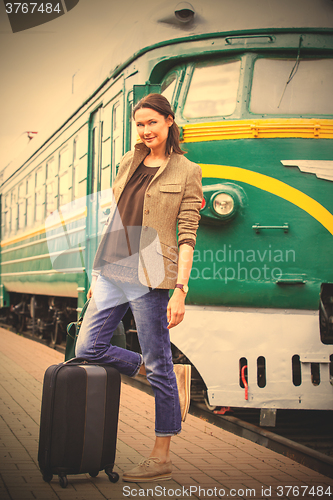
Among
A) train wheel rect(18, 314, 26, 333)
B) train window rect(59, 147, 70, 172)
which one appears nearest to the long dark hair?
train window rect(59, 147, 70, 172)

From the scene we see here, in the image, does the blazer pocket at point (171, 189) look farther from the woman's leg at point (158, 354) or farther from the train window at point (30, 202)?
the train window at point (30, 202)

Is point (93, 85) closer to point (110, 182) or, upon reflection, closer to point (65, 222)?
A: point (110, 182)

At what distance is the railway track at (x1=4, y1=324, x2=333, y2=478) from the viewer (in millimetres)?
3516

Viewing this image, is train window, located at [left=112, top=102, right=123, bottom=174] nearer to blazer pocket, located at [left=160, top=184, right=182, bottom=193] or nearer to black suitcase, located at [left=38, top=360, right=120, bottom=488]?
blazer pocket, located at [left=160, top=184, right=182, bottom=193]

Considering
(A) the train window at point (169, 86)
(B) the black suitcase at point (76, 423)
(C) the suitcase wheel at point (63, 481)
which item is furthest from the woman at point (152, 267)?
(A) the train window at point (169, 86)

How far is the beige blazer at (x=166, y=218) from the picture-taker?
2.88 m

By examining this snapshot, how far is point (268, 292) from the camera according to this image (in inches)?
173

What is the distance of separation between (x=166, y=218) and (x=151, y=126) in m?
0.48

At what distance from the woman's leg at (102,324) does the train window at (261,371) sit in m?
1.54

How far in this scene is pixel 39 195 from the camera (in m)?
9.92

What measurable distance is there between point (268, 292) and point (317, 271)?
0.40 meters

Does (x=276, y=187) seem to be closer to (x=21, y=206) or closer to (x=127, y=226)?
(x=127, y=226)

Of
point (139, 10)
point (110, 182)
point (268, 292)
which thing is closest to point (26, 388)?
point (110, 182)

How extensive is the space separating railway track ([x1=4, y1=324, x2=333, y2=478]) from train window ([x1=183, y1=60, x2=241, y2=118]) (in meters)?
2.46
